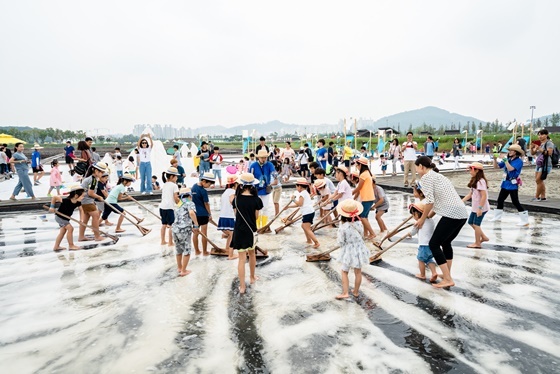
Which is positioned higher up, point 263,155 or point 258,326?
point 263,155

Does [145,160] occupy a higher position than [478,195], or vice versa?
[145,160]

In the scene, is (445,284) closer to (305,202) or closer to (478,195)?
(478,195)

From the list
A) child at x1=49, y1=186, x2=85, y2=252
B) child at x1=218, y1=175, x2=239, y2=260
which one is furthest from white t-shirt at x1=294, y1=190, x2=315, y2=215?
child at x1=49, y1=186, x2=85, y2=252

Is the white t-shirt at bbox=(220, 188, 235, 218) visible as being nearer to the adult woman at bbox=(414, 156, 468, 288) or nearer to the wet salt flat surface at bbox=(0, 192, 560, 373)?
the wet salt flat surface at bbox=(0, 192, 560, 373)

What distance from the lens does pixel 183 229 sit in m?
5.83

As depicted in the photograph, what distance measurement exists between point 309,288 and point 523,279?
10.3 ft

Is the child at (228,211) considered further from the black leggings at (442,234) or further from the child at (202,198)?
the black leggings at (442,234)

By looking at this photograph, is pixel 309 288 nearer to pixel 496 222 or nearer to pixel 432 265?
pixel 432 265

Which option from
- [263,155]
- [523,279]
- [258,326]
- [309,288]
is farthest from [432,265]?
[263,155]

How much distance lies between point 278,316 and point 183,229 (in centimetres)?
220

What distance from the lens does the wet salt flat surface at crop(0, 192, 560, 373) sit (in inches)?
141

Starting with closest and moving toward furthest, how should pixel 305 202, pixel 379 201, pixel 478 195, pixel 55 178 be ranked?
pixel 478 195 < pixel 305 202 < pixel 379 201 < pixel 55 178

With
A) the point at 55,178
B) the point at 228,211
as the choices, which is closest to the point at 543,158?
the point at 228,211

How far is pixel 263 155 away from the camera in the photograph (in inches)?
299
